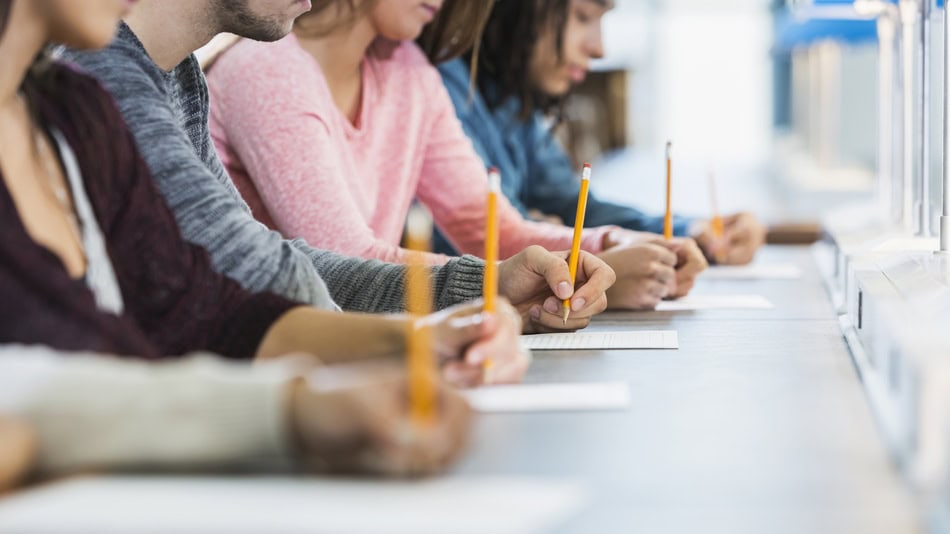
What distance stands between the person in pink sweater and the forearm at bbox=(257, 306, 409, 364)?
53cm

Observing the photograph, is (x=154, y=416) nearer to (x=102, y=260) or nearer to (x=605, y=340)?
(x=102, y=260)

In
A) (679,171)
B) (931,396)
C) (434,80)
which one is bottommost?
(679,171)

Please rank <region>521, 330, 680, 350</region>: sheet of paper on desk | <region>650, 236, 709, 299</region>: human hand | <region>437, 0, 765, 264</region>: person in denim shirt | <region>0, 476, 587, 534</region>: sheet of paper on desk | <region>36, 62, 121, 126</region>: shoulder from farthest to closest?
1. <region>437, 0, 765, 264</region>: person in denim shirt
2. <region>650, 236, 709, 299</region>: human hand
3. <region>521, 330, 680, 350</region>: sheet of paper on desk
4. <region>36, 62, 121, 126</region>: shoulder
5. <region>0, 476, 587, 534</region>: sheet of paper on desk

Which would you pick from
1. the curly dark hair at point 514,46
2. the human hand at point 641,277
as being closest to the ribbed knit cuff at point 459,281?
the human hand at point 641,277

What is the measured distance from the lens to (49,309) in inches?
32.9

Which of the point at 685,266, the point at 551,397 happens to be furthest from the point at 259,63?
the point at 551,397

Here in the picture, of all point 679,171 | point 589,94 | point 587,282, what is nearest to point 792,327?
point 587,282

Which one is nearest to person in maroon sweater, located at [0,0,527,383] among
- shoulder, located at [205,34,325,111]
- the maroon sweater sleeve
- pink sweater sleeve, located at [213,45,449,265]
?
the maroon sweater sleeve

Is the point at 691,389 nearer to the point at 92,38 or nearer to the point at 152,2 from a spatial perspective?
the point at 92,38

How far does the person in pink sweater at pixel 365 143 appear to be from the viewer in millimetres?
1577

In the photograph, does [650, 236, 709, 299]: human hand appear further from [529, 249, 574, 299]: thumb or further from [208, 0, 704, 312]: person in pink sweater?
[529, 249, 574, 299]: thumb

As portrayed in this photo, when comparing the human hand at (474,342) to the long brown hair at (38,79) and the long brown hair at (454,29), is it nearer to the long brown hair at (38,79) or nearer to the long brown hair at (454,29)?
the long brown hair at (38,79)

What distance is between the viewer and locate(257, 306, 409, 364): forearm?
1001mm

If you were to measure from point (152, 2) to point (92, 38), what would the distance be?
0.41 metres
